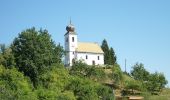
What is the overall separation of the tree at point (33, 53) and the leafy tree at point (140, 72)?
1109 inches

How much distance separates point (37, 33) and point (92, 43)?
40.5 meters

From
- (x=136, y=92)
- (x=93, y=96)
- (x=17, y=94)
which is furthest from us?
(x=136, y=92)

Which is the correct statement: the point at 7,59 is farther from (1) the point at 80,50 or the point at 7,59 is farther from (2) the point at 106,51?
(2) the point at 106,51

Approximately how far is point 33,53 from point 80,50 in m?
37.9

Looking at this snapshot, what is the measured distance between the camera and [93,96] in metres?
65.5

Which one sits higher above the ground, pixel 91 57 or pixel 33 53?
pixel 91 57

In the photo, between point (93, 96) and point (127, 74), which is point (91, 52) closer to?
point (127, 74)

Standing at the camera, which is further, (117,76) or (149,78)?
(149,78)

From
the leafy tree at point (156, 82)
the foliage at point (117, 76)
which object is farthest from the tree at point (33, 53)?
the leafy tree at point (156, 82)

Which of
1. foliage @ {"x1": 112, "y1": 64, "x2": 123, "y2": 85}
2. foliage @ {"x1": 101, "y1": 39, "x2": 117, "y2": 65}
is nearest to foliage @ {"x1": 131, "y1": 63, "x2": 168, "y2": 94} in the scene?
foliage @ {"x1": 112, "y1": 64, "x2": 123, "y2": 85}

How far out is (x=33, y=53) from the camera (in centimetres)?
6944

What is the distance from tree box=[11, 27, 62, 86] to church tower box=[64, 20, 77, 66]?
3088 centimetres

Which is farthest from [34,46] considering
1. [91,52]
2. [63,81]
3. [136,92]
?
[91,52]

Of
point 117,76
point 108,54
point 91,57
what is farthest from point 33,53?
point 108,54
